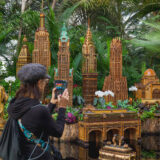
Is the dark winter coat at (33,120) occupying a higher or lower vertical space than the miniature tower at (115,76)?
lower

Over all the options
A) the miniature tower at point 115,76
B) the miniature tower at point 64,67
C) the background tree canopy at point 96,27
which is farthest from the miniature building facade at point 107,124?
the background tree canopy at point 96,27

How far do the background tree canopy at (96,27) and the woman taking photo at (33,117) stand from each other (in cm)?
789

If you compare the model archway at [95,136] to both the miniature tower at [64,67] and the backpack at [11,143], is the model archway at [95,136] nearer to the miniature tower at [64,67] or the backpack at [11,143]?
the miniature tower at [64,67]

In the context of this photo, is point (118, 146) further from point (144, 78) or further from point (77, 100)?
point (144, 78)

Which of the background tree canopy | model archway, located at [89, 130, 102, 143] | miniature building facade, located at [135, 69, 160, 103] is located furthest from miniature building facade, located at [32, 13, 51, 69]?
model archway, located at [89, 130, 102, 143]

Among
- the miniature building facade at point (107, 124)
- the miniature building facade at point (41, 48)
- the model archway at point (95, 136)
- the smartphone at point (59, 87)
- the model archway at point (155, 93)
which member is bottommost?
the model archway at point (95, 136)

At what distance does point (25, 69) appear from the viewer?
2053mm

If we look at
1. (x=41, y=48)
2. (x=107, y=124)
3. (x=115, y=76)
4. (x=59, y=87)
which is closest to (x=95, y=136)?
(x=107, y=124)

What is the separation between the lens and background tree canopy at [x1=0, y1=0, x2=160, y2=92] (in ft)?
37.0

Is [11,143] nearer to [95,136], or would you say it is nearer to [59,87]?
[59,87]

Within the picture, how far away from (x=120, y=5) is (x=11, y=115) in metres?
14.6

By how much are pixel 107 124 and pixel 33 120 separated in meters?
4.73

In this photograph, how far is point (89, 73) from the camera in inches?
372

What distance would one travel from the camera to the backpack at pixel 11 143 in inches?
79.7
